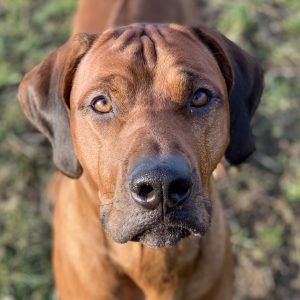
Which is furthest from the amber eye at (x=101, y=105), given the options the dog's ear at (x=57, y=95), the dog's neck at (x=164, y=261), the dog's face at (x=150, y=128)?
the dog's neck at (x=164, y=261)

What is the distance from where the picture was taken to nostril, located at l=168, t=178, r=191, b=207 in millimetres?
2688

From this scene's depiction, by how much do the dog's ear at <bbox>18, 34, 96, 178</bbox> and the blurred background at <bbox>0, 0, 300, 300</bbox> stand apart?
1.55 metres

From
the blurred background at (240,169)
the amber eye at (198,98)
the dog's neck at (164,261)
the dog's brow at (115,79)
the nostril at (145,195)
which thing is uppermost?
the dog's brow at (115,79)

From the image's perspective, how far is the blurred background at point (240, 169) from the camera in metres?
4.67

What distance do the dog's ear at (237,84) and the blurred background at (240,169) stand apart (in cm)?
134

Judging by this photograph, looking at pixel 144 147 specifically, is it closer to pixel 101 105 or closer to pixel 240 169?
pixel 101 105

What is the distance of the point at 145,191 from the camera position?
2.69 metres

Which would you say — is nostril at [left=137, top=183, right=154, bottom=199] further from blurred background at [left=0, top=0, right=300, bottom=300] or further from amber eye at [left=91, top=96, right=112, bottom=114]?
blurred background at [left=0, top=0, right=300, bottom=300]

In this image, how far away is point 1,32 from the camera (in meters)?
6.17

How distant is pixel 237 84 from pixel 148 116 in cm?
64

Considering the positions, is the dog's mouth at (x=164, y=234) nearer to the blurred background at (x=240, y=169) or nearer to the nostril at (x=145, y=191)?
the nostril at (x=145, y=191)

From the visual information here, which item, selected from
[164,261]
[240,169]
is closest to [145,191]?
[164,261]

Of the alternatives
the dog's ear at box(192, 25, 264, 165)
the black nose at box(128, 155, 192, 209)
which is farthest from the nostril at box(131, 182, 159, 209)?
the dog's ear at box(192, 25, 264, 165)

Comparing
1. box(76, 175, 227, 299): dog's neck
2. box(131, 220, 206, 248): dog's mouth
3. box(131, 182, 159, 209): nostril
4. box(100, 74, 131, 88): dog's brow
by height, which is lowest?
box(76, 175, 227, 299): dog's neck
